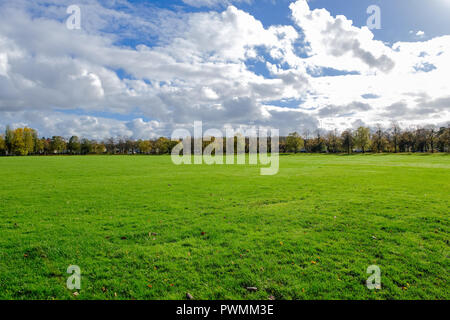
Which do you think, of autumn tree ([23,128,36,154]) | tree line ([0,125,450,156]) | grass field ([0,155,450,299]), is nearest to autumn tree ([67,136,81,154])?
tree line ([0,125,450,156])

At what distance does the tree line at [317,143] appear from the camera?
390 ft

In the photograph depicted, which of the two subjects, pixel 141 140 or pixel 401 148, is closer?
pixel 401 148

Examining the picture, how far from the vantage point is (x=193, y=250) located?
7328 mm

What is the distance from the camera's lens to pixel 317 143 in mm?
150250

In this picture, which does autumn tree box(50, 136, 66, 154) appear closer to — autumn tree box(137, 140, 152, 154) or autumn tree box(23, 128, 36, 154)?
autumn tree box(23, 128, 36, 154)

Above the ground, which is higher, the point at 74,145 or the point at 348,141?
the point at 348,141

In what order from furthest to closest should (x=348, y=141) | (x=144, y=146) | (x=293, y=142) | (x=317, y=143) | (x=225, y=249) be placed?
(x=144, y=146) → (x=317, y=143) → (x=293, y=142) → (x=348, y=141) → (x=225, y=249)

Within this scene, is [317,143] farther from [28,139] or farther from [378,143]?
[28,139]

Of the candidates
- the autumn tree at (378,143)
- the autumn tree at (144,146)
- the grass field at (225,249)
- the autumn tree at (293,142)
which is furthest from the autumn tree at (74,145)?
the autumn tree at (378,143)

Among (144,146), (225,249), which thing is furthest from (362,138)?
(144,146)

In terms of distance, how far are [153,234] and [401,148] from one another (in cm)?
15317
